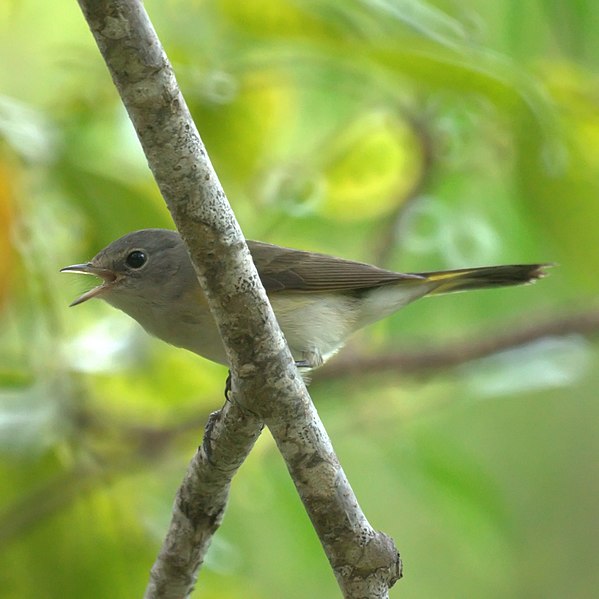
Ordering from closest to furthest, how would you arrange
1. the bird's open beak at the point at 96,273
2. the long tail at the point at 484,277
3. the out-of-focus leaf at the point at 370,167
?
the bird's open beak at the point at 96,273 → the long tail at the point at 484,277 → the out-of-focus leaf at the point at 370,167

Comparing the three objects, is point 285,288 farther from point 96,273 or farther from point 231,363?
point 231,363

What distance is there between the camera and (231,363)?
195 centimetres

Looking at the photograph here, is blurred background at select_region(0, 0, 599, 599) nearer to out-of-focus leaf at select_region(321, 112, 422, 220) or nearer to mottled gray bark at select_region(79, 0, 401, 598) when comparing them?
out-of-focus leaf at select_region(321, 112, 422, 220)

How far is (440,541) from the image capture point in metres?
4.68

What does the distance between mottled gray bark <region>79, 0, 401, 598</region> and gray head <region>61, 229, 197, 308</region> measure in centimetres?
88

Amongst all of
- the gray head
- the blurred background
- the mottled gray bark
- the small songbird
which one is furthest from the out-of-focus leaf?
the mottled gray bark

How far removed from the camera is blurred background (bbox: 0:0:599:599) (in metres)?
3.06

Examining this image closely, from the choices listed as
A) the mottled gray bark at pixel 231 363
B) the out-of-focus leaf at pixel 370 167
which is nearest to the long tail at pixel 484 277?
the out-of-focus leaf at pixel 370 167

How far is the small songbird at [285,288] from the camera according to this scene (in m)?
2.99

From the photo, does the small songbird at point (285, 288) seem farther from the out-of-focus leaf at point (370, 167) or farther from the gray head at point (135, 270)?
the out-of-focus leaf at point (370, 167)

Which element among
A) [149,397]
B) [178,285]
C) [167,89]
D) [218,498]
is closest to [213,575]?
[149,397]

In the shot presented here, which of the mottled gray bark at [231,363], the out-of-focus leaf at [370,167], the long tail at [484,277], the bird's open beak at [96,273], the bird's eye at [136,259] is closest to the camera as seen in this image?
the mottled gray bark at [231,363]

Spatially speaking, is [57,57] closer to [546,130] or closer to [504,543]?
[546,130]

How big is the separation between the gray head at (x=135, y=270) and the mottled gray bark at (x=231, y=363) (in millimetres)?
884
